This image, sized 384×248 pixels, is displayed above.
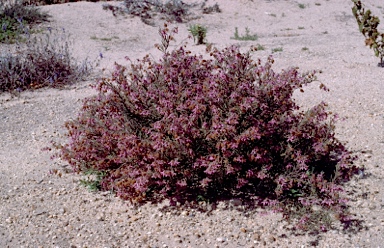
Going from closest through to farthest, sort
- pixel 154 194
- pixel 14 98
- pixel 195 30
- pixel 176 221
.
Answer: pixel 176 221 → pixel 154 194 → pixel 14 98 → pixel 195 30

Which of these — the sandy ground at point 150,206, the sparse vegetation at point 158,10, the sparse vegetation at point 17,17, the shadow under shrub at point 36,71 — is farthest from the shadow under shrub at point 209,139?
the sparse vegetation at point 158,10

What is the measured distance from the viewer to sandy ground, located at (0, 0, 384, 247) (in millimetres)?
3391

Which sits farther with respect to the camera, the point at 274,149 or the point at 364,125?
the point at 364,125

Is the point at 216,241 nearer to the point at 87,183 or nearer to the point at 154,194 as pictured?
the point at 154,194

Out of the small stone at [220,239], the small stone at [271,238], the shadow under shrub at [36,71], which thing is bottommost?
the small stone at [220,239]

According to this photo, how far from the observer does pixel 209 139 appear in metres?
3.43

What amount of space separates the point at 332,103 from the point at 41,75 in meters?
4.12

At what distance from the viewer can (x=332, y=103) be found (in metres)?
5.57

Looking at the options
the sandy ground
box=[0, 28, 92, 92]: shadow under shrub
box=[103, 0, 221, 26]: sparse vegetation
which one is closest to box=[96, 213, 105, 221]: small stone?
the sandy ground

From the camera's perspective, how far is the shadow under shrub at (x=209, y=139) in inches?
136

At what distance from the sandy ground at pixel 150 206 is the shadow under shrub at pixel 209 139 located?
207 mm

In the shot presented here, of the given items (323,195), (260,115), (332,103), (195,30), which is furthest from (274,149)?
(195,30)

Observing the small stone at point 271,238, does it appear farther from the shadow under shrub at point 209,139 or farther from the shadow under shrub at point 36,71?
the shadow under shrub at point 36,71

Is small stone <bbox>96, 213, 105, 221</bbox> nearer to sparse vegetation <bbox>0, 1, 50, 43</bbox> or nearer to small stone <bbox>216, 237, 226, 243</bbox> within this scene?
small stone <bbox>216, 237, 226, 243</bbox>
